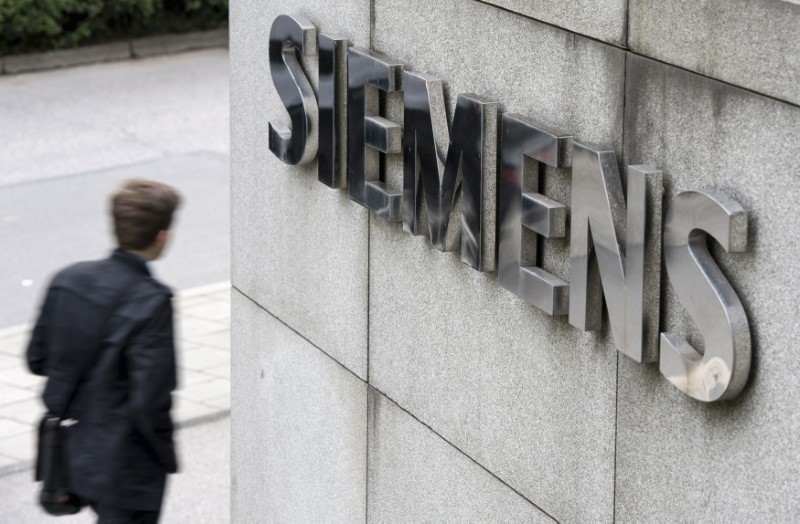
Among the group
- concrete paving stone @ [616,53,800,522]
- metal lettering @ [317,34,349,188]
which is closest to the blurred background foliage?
metal lettering @ [317,34,349,188]

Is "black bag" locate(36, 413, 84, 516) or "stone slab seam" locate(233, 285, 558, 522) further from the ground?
"stone slab seam" locate(233, 285, 558, 522)

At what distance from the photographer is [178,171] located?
44.8 ft

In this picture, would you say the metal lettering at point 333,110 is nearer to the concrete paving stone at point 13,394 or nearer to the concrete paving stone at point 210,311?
the concrete paving stone at point 13,394

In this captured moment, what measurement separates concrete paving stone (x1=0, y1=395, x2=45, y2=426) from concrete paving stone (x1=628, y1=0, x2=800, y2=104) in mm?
5648

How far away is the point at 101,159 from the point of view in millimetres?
14086

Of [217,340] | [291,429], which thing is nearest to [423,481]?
[291,429]

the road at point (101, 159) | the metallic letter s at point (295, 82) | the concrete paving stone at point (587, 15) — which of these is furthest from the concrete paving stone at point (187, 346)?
the concrete paving stone at point (587, 15)

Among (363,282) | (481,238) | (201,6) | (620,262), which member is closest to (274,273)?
(363,282)

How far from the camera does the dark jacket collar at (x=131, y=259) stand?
4812 millimetres

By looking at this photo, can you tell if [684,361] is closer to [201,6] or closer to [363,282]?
[363,282]

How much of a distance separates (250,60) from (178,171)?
803cm

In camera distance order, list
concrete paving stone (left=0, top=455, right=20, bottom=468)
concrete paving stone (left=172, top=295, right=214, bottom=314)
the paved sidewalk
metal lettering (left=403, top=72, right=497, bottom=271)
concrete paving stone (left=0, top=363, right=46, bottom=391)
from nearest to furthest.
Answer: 1. metal lettering (left=403, top=72, right=497, bottom=271)
2. concrete paving stone (left=0, top=455, right=20, bottom=468)
3. the paved sidewalk
4. concrete paving stone (left=0, top=363, right=46, bottom=391)
5. concrete paving stone (left=172, top=295, right=214, bottom=314)

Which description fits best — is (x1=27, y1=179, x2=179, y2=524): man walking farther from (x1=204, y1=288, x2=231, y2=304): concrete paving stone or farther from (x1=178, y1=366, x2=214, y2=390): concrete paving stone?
(x1=204, y1=288, x2=231, y2=304): concrete paving stone

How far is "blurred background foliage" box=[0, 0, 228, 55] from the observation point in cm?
1788
